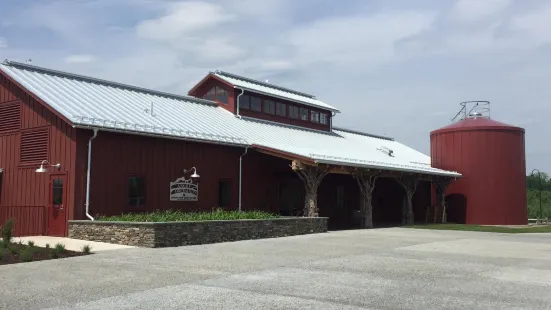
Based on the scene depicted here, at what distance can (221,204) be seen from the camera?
71.7ft

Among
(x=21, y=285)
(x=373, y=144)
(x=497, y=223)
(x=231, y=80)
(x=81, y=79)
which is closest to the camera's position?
(x=21, y=285)

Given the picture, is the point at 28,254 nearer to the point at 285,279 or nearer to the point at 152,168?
the point at 285,279

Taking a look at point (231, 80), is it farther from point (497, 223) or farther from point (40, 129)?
point (497, 223)

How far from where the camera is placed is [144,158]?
1894 centimetres

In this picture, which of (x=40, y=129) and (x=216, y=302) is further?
(x=40, y=129)

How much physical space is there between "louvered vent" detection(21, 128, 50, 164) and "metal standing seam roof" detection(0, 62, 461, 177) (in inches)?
55.4

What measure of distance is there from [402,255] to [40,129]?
13071 millimetres

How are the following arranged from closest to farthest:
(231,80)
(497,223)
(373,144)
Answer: (231,80) → (497,223) → (373,144)

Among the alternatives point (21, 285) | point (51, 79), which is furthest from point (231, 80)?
point (21, 285)

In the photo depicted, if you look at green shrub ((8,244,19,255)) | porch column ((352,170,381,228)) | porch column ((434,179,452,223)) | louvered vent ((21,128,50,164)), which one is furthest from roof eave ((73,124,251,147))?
porch column ((434,179,452,223))

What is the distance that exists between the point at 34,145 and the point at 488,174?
24336mm

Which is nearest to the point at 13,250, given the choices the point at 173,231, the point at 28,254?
the point at 28,254

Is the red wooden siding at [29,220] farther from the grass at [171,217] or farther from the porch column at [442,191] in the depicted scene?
the porch column at [442,191]

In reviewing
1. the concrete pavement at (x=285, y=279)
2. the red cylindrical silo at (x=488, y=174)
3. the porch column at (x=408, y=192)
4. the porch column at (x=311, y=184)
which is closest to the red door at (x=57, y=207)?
the concrete pavement at (x=285, y=279)
